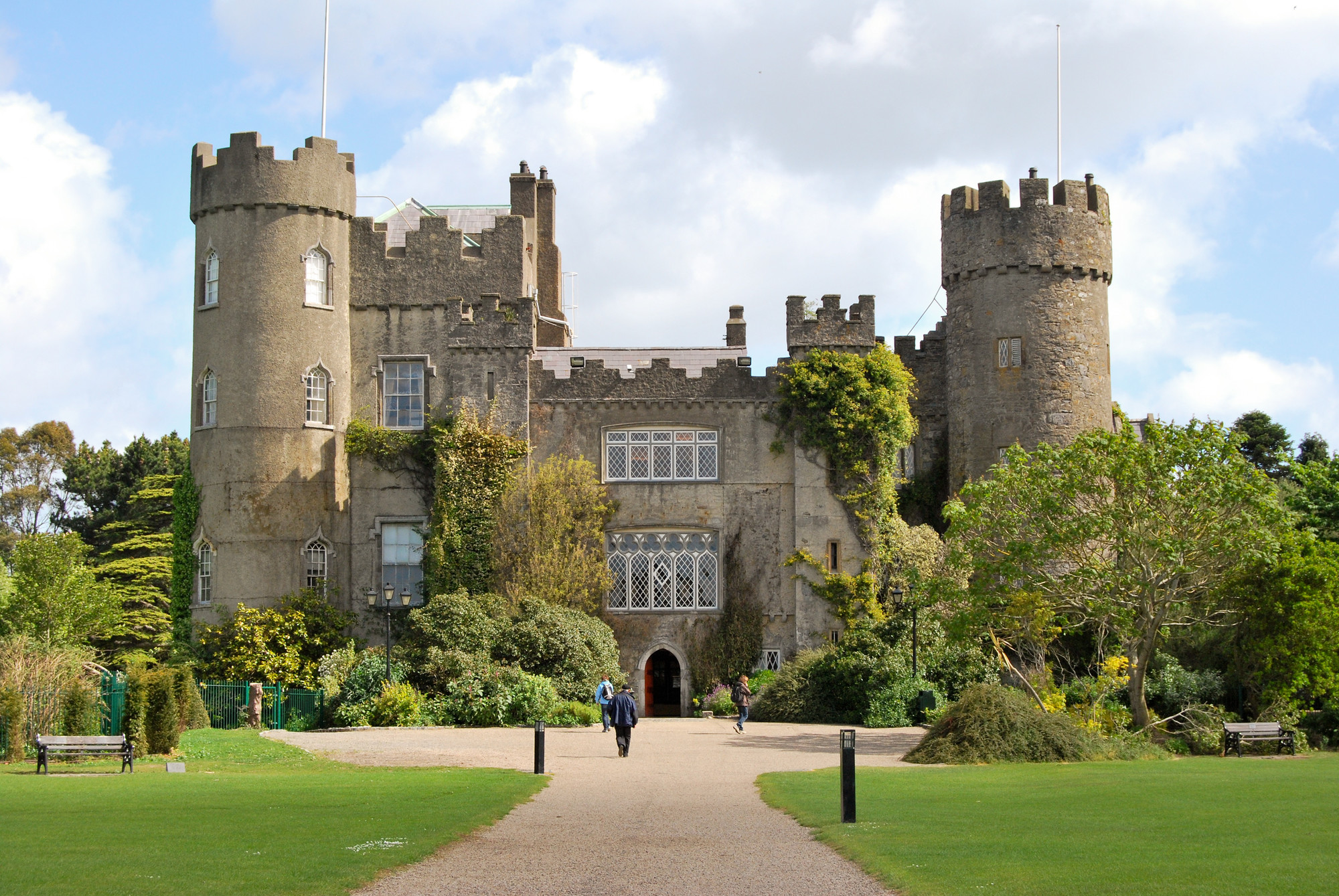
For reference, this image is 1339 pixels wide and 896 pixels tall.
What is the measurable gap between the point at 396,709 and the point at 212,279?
45.2 feet

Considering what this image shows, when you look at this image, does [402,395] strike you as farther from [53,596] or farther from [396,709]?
[53,596]

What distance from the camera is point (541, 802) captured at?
17172mm

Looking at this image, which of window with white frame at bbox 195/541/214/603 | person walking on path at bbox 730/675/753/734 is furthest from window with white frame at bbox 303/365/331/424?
person walking on path at bbox 730/675/753/734

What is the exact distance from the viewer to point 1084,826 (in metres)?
14.0

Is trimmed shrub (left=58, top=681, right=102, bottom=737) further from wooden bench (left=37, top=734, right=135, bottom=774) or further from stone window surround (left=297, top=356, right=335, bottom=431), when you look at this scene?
stone window surround (left=297, top=356, right=335, bottom=431)

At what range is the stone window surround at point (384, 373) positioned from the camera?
1441 inches

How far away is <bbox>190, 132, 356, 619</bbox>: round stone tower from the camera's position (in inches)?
1382

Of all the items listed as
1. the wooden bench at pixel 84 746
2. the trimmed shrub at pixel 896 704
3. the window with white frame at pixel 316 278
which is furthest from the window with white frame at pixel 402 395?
the wooden bench at pixel 84 746

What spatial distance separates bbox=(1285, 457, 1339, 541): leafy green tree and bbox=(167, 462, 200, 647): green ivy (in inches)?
1059

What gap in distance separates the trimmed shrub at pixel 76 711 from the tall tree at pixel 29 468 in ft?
159

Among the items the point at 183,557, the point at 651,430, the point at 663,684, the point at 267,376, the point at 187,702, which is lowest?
the point at 663,684

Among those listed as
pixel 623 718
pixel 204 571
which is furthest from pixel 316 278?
pixel 623 718

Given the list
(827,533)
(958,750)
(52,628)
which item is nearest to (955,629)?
(958,750)

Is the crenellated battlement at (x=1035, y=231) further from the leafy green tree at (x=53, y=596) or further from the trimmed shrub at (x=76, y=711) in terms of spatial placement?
the leafy green tree at (x=53, y=596)
